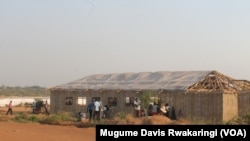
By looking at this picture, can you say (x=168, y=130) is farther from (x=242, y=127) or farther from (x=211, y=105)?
(x=211, y=105)

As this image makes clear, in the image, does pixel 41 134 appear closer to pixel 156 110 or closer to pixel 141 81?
pixel 156 110

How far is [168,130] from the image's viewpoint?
1241 cm

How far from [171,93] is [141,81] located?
4429 millimetres

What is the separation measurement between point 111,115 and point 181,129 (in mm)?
20378

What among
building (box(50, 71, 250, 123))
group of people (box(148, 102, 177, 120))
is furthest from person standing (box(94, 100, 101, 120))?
building (box(50, 71, 250, 123))

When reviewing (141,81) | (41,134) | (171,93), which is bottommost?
(41,134)

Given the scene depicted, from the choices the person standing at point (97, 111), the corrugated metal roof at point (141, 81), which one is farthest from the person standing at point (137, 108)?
the person standing at point (97, 111)

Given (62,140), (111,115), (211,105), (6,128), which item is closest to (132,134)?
(62,140)

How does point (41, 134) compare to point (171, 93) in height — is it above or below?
below

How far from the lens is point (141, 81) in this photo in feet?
112

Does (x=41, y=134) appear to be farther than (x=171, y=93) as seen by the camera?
No
